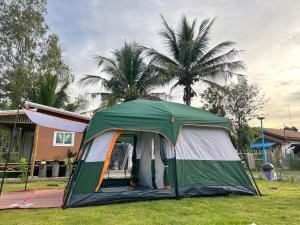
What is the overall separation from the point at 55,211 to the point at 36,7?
15.1m

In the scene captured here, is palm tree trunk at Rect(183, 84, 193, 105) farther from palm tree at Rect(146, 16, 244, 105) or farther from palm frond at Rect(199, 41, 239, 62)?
palm frond at Rect(199, 41, 239, 62)

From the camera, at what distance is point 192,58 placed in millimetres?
15734

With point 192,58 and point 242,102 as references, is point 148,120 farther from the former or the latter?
point 242,102

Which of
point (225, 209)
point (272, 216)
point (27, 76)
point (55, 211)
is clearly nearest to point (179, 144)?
point (225, 209)

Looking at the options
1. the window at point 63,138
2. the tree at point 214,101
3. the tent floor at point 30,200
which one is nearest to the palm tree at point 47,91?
the window at point 63,138

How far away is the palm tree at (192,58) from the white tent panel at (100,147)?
32.1 ft

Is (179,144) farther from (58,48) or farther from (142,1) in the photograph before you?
(58,48)

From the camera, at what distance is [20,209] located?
5336 mm

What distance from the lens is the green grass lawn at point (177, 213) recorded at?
4.42m

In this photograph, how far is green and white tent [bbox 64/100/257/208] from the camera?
19.0 ft

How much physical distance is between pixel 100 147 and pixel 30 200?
1904mm

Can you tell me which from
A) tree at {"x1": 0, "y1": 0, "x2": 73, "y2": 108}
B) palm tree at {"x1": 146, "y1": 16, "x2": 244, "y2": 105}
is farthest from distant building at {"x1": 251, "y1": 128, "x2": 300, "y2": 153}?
tree at {"x1": 0, "y1": 0, "x2": 73, "y2": 108}

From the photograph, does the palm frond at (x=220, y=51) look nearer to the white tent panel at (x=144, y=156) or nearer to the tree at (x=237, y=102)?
the tree at (x=237, y=102)

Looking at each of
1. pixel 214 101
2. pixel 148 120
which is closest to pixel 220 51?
pixel 214 101
